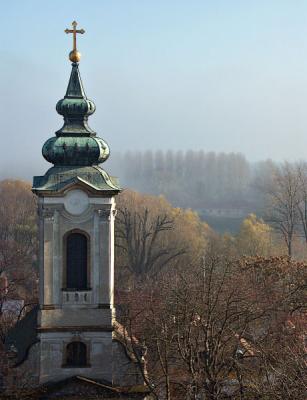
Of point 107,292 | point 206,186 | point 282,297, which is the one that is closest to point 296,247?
point 282,297

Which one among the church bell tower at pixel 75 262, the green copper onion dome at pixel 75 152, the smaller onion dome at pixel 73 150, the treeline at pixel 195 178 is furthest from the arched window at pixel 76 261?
the treeline at pixel 195 178

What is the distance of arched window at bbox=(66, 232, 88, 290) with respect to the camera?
79.5ft

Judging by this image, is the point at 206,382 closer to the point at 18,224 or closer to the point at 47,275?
the point at 47,275

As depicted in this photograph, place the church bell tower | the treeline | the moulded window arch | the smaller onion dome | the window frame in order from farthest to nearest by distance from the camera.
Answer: the treeline → the smaller onion dome → the moulded window arch → the window frame → the church bell tower

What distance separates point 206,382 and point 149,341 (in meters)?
5.14

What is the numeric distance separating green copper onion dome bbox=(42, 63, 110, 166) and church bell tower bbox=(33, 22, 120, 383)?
29 mm

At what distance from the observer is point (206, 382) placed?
23609 millimetres

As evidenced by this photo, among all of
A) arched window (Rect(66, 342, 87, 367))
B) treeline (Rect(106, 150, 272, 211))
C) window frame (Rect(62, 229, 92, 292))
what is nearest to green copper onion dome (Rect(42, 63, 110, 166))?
window frame (Rect(62, 229, 92, 292))

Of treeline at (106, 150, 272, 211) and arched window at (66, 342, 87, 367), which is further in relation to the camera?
treeline at (106, 150, 272, 211)

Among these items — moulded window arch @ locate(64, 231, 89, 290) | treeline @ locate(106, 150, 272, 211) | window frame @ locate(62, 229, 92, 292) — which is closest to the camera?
window frame @ locate(62, 229, 92, 292)

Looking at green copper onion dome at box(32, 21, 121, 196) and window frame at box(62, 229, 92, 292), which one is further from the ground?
green copper onion dome at box(32, 21, 121, 196)

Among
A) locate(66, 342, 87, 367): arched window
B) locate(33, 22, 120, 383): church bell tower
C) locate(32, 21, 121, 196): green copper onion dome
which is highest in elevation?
locate(32, 21, 121, 196): green copper onion dome

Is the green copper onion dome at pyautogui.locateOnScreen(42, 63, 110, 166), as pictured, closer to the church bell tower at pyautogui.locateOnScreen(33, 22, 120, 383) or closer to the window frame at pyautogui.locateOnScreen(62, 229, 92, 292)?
the church bell tower at pyautogui.locateOnScreen(33, 22, 120, 383)

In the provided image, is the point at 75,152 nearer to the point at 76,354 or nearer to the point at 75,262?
the point at 75,262
